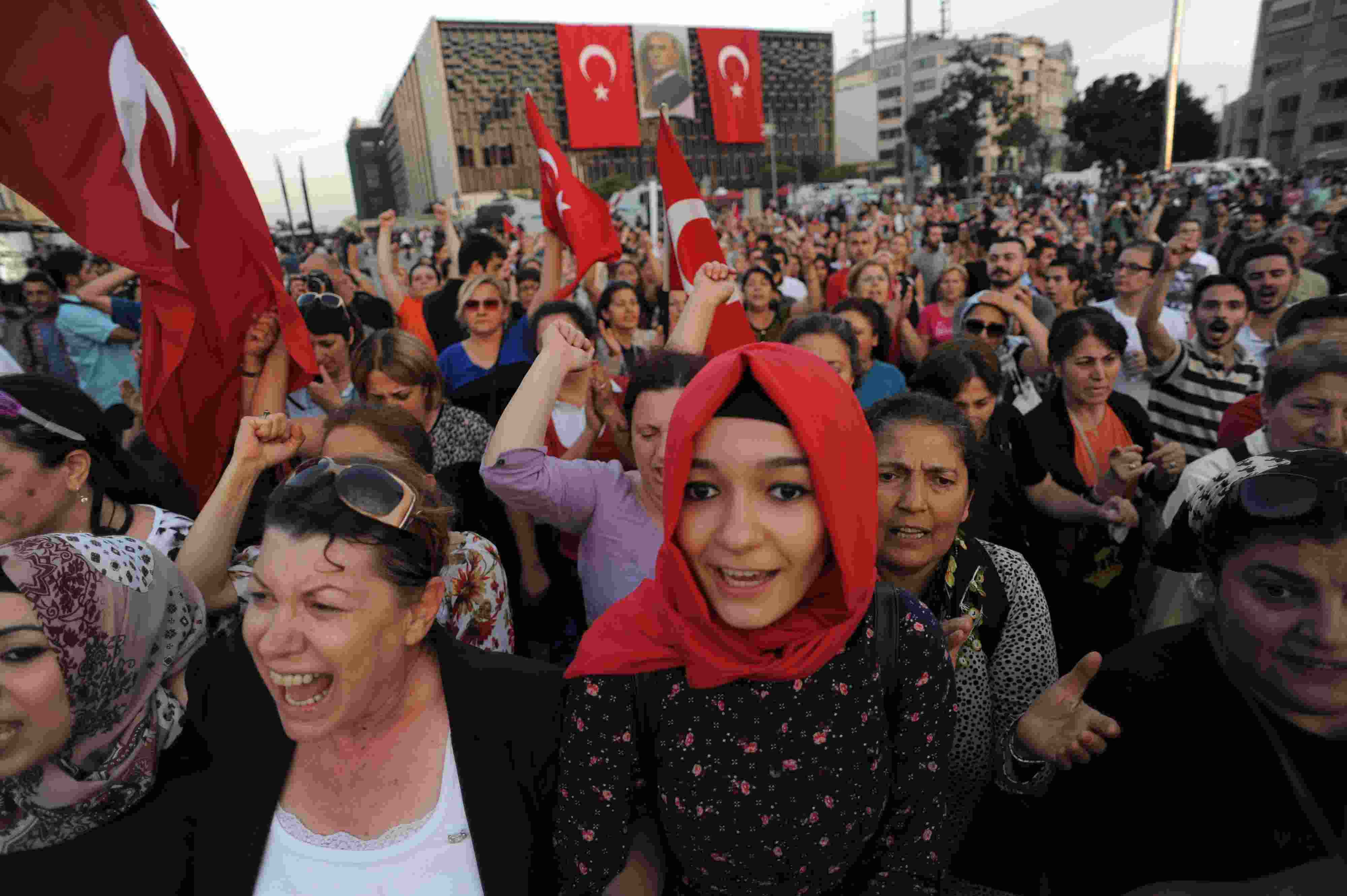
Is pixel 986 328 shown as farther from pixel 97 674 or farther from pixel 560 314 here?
pixel 97 674

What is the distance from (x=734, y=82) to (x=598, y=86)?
10153mm

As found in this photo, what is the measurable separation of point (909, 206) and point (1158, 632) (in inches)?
1034

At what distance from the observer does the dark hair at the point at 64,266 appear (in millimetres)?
6719

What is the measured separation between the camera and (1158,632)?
1540 millimetres

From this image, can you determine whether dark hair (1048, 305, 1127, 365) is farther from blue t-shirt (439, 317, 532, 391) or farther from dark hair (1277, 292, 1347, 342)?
blue t-shirt (439, 317, 532, 391)

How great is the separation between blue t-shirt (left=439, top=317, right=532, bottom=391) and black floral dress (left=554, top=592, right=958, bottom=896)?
3162mm

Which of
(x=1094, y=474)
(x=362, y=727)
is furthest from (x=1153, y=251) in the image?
(x=362, y=727)

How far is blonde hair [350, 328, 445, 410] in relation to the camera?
9.54 ft

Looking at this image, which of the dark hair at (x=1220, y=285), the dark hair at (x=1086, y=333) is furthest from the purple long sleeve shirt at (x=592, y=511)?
the dark hair at (x=1220, y=285)

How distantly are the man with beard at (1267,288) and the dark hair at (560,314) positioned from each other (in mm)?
3801

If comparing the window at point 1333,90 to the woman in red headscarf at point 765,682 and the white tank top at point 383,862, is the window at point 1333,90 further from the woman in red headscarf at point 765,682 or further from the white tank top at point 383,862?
the white tank top at point 383,862

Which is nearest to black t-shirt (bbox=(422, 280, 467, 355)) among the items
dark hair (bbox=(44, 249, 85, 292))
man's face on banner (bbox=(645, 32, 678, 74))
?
dark hair (bbox=(44, 249, 85, 292))

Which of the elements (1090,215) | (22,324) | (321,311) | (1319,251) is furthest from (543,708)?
(1090,215)

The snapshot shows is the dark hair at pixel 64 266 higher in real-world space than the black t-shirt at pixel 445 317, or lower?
higher
